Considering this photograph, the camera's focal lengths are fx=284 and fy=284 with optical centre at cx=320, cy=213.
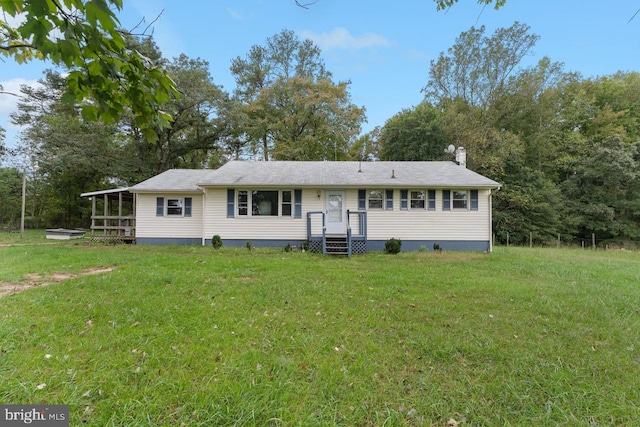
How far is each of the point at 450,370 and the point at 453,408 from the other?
51 centimetres

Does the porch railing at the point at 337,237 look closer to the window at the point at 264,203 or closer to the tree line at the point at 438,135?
the window at the point at 264,203

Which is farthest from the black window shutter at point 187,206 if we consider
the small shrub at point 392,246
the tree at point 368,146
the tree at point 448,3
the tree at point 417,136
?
the tree at point 417,136

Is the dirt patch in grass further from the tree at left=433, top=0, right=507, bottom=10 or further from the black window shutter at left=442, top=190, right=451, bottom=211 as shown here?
the black window shutter at left=442, top=190, right=451, bottom=211

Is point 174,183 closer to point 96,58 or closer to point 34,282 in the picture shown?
point 34,282

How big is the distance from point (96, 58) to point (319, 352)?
2964mm

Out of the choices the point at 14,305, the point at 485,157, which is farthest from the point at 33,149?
the point at 485,157

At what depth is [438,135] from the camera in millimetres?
20719

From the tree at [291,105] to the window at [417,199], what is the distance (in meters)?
12.1

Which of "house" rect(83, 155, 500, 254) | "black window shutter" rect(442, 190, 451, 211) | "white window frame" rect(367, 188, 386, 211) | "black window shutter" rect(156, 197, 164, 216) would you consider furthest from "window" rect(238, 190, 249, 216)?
"black window shutter" rect(442, 190, 451, 211)

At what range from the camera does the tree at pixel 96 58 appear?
141 cm

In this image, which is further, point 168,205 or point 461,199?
point 168,205

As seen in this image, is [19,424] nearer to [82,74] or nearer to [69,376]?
[69,376]

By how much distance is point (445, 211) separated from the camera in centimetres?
1112

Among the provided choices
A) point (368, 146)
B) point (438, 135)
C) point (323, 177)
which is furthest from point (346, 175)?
point (368, 146)
